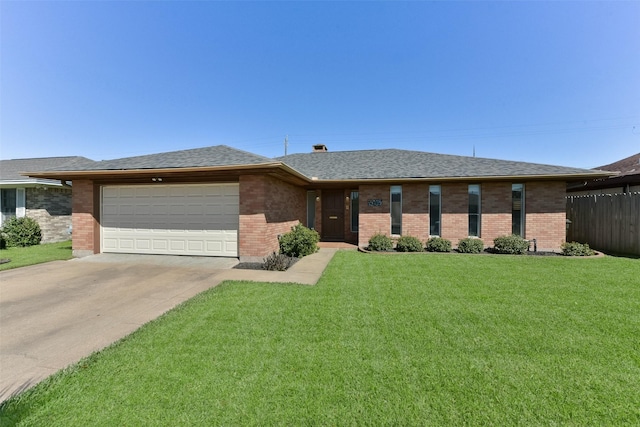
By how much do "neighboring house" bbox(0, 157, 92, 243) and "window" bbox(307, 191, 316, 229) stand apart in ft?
34.4

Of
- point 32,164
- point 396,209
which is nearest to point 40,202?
point 32,164

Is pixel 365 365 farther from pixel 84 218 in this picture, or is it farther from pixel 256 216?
pixel 84 218

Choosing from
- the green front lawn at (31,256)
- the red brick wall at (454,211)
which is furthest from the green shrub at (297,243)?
the green front lawn at (31,256)

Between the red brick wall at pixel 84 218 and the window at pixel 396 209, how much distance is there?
11397mm

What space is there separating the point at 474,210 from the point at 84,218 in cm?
1481

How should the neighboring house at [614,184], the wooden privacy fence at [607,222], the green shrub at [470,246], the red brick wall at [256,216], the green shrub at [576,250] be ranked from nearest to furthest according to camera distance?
the red brick wall at [256,216]
the green shrub at [576,250]
the wooden privacy fence at [607,222]
the green shrub at [470,246]
the neighboring house at [614,184]

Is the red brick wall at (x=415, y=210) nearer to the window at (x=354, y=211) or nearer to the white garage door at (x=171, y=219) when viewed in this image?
the window at (x=354, y=211)

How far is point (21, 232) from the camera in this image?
11.5 metres

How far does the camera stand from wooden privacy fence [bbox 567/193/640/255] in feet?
29.4

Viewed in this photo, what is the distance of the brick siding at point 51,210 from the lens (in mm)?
12242

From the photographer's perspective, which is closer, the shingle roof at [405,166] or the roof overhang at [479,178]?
the roof overhang at [479,178]

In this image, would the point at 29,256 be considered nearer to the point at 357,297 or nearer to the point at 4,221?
the point at 4,221

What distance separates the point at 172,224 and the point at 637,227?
16.2 meters

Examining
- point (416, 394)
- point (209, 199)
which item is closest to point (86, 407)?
point (416, 394)
